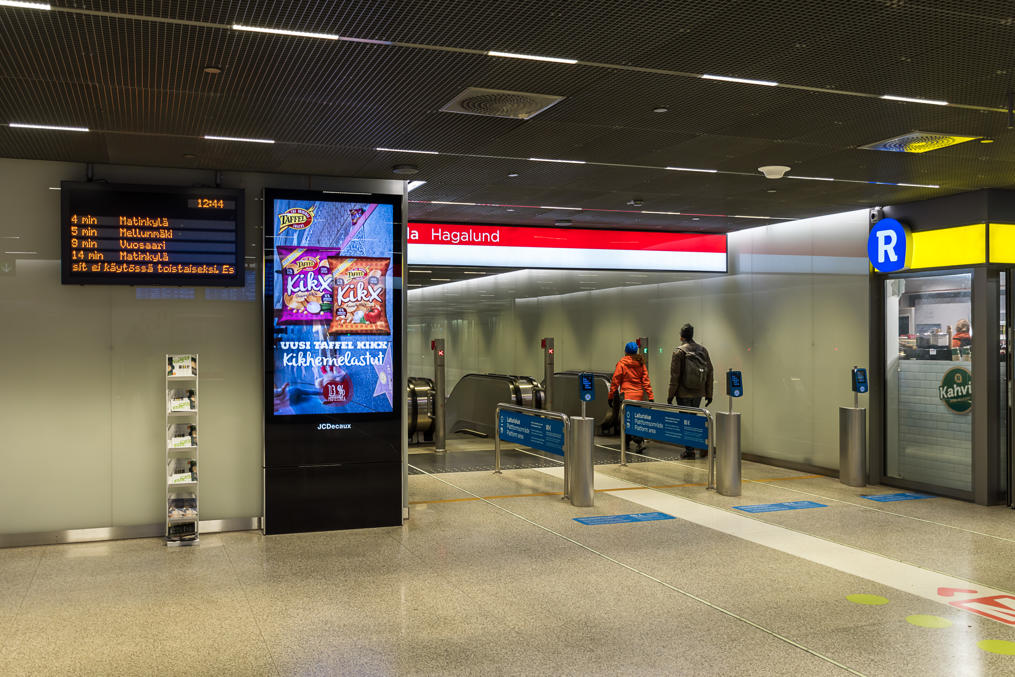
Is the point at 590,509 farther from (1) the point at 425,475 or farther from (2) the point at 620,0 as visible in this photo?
(2) the point at 620,0

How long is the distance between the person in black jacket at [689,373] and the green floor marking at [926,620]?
6.22 m

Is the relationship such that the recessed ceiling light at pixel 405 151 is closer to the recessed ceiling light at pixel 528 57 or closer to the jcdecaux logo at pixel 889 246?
the recessed ceiling light at pixel 528 57

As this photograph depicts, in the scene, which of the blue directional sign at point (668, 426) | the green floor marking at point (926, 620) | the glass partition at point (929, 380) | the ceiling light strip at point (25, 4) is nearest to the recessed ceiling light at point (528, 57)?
the ceiling light strip at point (25, 4)

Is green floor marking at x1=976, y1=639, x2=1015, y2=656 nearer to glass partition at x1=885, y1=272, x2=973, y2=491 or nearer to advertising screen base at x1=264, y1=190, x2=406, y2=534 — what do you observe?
glass partition at x1=885, y1=272, x2=973, y2=491

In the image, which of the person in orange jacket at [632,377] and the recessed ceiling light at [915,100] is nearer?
the recessed ceiling light at [915,100]

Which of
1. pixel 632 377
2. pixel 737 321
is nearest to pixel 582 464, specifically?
pixel 632 377

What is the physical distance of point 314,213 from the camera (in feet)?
23.7

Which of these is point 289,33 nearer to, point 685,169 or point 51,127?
point 51,127

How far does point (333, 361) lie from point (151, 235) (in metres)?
1.73

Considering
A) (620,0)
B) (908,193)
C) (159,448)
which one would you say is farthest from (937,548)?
(159,448)

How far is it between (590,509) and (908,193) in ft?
14.4

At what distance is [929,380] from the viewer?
346 inches

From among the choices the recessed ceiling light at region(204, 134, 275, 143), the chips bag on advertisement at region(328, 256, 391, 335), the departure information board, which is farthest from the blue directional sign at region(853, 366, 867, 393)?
the recessed ceiling light at region(204, 134, 275, 143)

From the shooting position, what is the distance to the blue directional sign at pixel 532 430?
29.2 feet
